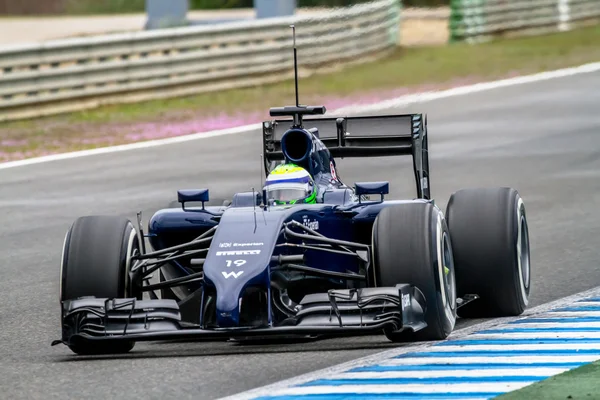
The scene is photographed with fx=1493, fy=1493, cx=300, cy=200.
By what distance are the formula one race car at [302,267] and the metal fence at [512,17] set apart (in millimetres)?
24850

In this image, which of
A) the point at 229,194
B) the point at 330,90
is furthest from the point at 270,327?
the point at 330,90

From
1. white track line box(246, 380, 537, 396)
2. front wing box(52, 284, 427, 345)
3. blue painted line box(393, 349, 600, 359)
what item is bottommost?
blue painted line box(393, 349, 600, 359)

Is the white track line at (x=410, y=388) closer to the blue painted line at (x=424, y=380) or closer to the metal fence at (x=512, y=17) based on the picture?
Answer: the blue painted line at (x=424, y=380)

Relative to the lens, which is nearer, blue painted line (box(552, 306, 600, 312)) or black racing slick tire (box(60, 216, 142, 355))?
black racing slick tire (box(60, 216, 142, 355))

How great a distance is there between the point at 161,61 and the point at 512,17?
13229mm

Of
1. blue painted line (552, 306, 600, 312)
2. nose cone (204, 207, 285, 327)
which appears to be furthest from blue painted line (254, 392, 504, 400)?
blue painted line (552, 306, 600, 312)

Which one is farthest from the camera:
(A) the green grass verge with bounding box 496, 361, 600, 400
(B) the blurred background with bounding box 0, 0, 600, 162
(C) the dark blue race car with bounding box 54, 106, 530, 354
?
(B) the blurred background with bounding box 0, 0, 600, 162

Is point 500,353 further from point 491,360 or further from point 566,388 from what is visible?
point 566,388

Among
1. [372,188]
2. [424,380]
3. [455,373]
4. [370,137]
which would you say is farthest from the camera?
[370,137]

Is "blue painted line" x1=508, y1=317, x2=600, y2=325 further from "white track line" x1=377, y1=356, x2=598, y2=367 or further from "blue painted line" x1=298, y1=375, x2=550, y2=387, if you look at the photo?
"blue painted line" x1=298, y1=375, x2=550, y2=387

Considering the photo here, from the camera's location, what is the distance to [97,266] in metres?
8.69

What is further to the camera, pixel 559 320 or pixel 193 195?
pixel 193 195

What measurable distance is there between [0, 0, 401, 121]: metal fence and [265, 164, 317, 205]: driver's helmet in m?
13.1

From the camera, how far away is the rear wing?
10.6 metres
